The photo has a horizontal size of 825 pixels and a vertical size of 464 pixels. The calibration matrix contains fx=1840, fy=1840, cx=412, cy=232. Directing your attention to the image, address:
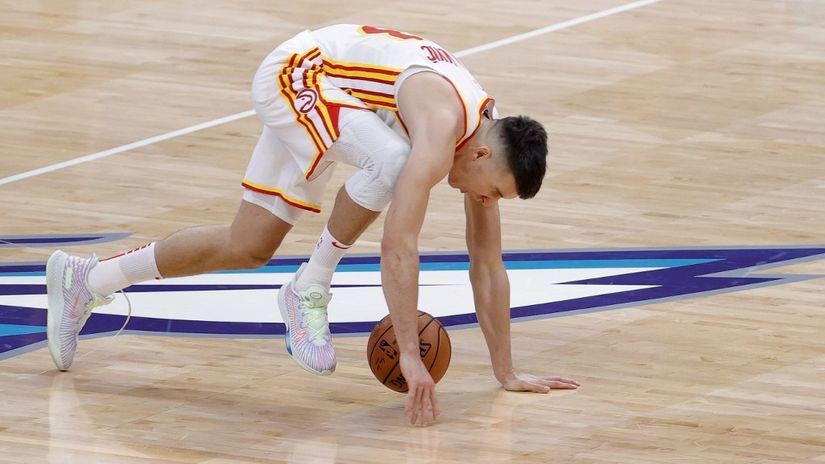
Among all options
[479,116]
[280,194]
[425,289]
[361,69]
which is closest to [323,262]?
[280,194]

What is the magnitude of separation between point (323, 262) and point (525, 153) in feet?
2.84

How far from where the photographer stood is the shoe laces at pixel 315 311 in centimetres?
601

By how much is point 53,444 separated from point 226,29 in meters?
7.17

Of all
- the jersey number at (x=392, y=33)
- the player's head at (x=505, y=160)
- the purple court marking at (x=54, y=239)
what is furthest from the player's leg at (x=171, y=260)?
the purple court marking at (x=54, y=239)

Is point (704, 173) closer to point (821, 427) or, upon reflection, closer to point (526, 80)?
point (526, 80)

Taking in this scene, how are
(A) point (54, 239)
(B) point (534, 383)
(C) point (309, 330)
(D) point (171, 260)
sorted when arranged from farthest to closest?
(A) point (54, 239) < (D) point (171, 260) < (B) point (534, 383) < (C) point (309, 330)

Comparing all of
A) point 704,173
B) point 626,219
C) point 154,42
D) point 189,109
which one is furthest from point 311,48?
point 154,42

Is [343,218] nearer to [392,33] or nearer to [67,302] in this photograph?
[392,33]

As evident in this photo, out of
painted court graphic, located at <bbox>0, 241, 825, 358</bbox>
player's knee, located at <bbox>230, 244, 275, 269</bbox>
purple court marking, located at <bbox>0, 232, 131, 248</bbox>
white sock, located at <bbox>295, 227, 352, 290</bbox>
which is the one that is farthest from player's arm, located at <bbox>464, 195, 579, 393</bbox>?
purple court marking, located at <bbox>0, 232, 131, 248</bbox>

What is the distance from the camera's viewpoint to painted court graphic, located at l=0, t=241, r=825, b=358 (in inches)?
271

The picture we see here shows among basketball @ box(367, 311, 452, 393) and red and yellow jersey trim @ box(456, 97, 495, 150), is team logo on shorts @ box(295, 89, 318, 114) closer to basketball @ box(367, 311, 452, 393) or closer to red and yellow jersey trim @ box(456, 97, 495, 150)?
red and yellow jersey trim @ box(456, 97, 495, 150)

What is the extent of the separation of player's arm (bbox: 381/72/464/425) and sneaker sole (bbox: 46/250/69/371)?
53.3 inches

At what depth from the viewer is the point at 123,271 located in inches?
247

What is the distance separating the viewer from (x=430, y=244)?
8.02 m
